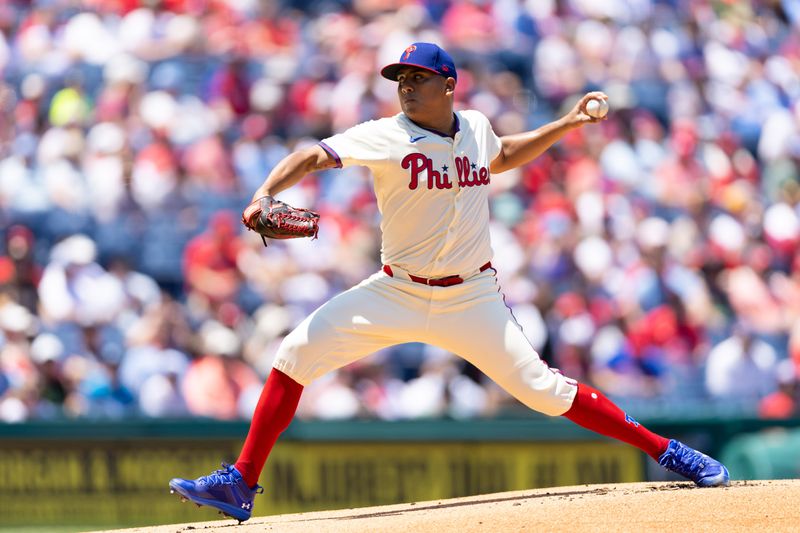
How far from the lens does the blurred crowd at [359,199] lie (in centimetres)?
953

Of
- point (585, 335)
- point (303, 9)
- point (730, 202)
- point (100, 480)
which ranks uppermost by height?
point (303, 9)

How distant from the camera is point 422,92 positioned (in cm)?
536

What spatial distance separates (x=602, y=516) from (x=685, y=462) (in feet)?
2.25

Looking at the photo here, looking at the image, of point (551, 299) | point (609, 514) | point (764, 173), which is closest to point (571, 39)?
point (764, 173)

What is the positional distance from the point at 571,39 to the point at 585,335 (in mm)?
3855

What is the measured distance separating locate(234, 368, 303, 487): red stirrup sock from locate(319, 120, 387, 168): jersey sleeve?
0.87 metres

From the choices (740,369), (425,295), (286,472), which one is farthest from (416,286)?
(740,369)

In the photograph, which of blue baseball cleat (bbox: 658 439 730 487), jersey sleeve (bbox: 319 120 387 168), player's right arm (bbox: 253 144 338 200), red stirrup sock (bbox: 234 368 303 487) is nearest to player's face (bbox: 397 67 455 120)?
jersey sleeve (bbox: 319 120 387 168)

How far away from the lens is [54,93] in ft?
40.3

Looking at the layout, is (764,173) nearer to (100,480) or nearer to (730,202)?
(730,202)

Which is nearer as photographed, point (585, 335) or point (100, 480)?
point (100, 480)

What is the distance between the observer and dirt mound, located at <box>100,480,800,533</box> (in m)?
5.12

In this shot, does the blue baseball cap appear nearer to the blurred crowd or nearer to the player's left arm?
the player's left arm

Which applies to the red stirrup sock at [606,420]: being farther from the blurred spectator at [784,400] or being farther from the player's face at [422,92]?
the blurred spectator at [784,400]
